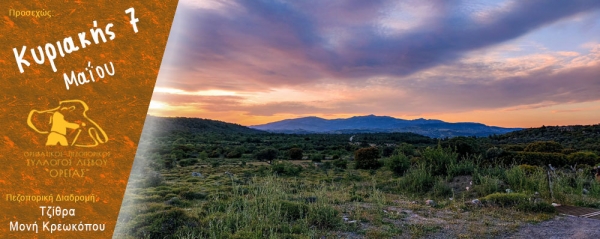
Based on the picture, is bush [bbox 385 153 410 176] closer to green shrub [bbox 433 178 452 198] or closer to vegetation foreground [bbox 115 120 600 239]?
vegetation foreground [bbox 115 120 600 239]

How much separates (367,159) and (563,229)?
52.4 feet

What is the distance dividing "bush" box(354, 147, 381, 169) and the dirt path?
1434cm

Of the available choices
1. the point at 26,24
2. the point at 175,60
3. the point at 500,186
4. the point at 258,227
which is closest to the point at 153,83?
the point at 175,60

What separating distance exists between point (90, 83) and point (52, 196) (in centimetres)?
113

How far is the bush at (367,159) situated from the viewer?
72.7 ft

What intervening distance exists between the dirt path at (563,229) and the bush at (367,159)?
14.3 meters

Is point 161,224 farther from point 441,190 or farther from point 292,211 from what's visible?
point 441,190

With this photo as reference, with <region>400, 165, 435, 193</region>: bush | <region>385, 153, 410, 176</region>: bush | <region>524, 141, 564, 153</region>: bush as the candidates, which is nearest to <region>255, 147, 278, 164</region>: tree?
<region>385, 153, 410, 176</region>: bush

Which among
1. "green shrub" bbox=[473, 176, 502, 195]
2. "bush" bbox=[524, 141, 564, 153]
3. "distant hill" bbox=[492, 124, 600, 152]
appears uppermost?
"distant hill" bbox=[492, 124, 600, 152]

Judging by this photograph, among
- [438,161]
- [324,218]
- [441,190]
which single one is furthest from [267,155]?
[324,218]

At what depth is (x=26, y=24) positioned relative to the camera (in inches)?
141

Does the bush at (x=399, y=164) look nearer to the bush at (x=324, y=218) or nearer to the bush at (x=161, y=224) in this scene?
the bush at (x=324, y=218)

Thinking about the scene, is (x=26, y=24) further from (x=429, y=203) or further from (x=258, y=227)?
(x=429, y=203)

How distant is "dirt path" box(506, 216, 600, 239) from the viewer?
6.56m
